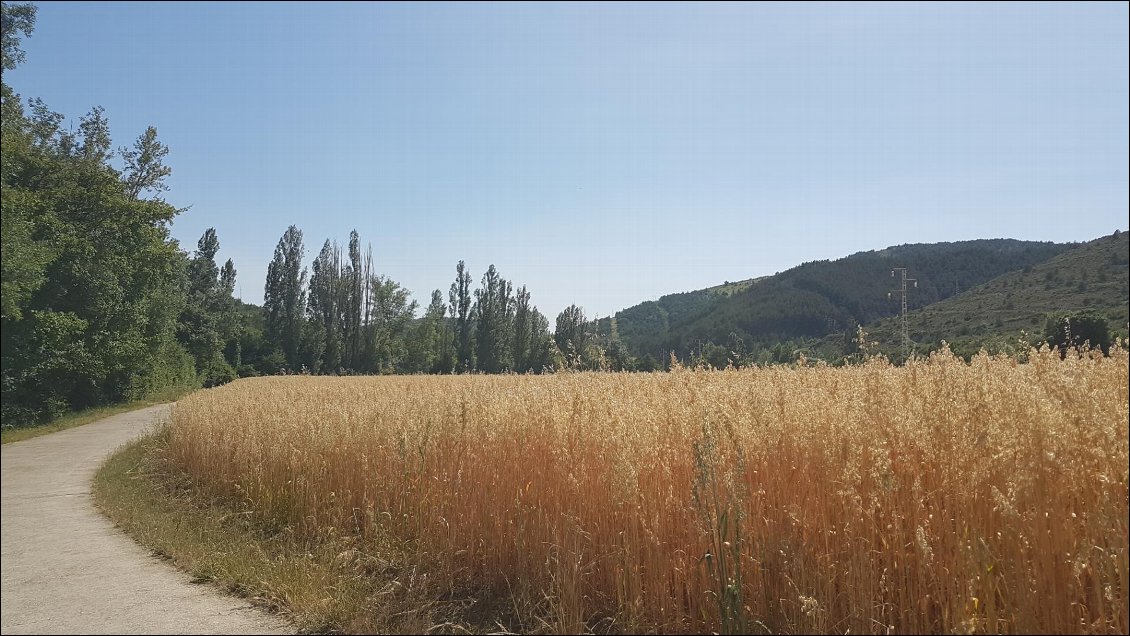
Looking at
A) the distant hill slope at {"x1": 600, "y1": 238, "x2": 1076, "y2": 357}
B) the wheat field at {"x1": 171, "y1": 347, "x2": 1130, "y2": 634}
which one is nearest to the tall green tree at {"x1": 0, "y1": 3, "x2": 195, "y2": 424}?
the wheat field at {"x1": 171, "y1": 347, "x2": 1130, "y2": 634}

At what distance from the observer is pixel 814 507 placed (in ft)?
12.4

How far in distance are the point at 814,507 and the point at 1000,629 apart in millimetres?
1054

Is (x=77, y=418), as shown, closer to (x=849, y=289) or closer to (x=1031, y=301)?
(x=1031, y=301)

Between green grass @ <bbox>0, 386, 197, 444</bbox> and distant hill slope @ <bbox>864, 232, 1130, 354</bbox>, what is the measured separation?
2107cm

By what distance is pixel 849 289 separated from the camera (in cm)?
3719

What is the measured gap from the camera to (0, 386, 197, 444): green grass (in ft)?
57.2

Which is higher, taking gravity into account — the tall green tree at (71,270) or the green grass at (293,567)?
the tall green tree at (71,270)

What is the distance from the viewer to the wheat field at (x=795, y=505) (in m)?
3.02

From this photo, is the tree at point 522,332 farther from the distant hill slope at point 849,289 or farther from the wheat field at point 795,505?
the wheat field at point 795,505

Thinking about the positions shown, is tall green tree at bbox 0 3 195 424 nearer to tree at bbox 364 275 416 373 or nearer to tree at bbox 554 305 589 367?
tree at bbox 364 275 416 373

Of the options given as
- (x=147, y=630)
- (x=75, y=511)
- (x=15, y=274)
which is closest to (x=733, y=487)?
(x=147, y=630)

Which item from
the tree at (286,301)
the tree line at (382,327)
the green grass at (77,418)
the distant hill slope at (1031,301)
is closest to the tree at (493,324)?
the tree line at (382,327)

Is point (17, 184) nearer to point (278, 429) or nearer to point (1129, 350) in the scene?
point (278, 429)

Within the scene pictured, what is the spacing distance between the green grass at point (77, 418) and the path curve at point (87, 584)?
8679 millimetres
